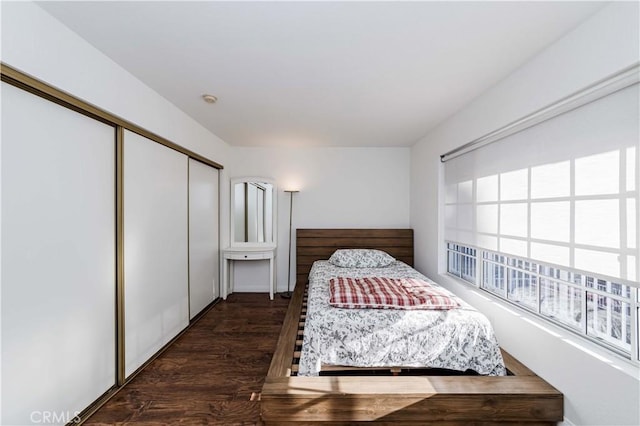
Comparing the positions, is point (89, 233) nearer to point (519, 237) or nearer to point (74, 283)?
point (74, 283)

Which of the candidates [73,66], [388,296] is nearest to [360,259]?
[388,296]

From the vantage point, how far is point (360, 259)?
3.75 m

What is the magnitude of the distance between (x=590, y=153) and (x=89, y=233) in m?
3.03

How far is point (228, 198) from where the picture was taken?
4398 millimetres

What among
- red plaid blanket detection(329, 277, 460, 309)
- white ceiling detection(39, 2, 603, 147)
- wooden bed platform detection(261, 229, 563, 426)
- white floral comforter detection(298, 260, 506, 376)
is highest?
white ceiling detection(39, 2, 603, 147)

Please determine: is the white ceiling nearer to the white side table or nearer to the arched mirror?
the arched mirror

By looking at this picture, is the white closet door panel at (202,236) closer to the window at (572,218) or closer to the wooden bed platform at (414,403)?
the wooden bed platform at (414,403)

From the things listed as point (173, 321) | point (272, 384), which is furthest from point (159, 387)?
point (272, 384)

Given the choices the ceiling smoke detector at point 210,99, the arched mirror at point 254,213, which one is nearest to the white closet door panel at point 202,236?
the arched mirror at point 254,213

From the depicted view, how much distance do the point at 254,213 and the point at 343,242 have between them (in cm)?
148

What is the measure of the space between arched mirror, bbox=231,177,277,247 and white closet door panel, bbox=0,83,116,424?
7.90 feet

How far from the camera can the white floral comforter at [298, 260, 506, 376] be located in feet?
6.43

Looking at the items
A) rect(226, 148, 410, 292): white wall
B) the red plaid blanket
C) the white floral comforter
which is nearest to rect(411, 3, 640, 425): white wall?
the white floral comforter

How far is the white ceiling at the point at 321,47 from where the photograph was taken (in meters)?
1.44
